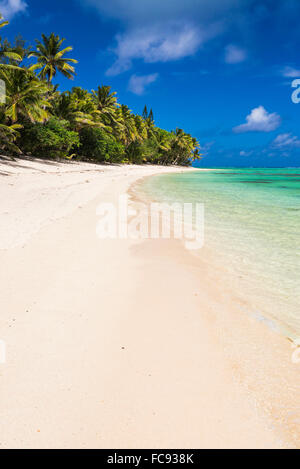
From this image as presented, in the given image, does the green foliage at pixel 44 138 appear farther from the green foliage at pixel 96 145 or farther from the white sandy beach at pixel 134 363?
the white sandy beach at pixel 134 363

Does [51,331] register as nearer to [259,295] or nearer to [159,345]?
[159,345]

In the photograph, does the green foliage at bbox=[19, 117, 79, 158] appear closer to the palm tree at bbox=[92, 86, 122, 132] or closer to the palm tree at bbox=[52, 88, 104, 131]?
the palm tree at bbox=[52, 88, 104, 131]

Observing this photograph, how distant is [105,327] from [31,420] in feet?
3.18

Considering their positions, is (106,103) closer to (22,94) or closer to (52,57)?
(52,57)

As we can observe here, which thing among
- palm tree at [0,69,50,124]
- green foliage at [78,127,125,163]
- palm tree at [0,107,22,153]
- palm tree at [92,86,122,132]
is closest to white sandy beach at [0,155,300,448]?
palm tree at [0,107,22,153]

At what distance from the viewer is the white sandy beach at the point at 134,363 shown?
1.49 meters

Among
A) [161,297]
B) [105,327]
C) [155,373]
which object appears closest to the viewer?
[155,373]

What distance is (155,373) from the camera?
6.22 feet

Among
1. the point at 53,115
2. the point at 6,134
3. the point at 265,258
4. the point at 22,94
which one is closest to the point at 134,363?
the point at 265,258

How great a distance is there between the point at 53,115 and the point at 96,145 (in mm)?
6904

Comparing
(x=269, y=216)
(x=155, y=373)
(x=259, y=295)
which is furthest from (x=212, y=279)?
(x=269, y=216)

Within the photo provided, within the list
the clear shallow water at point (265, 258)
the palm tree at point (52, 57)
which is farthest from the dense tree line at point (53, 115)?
the clear shallow water at point (265, 258)

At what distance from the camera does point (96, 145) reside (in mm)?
33031

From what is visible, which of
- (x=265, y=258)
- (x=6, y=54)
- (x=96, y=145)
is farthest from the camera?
(x=96, y=145)
